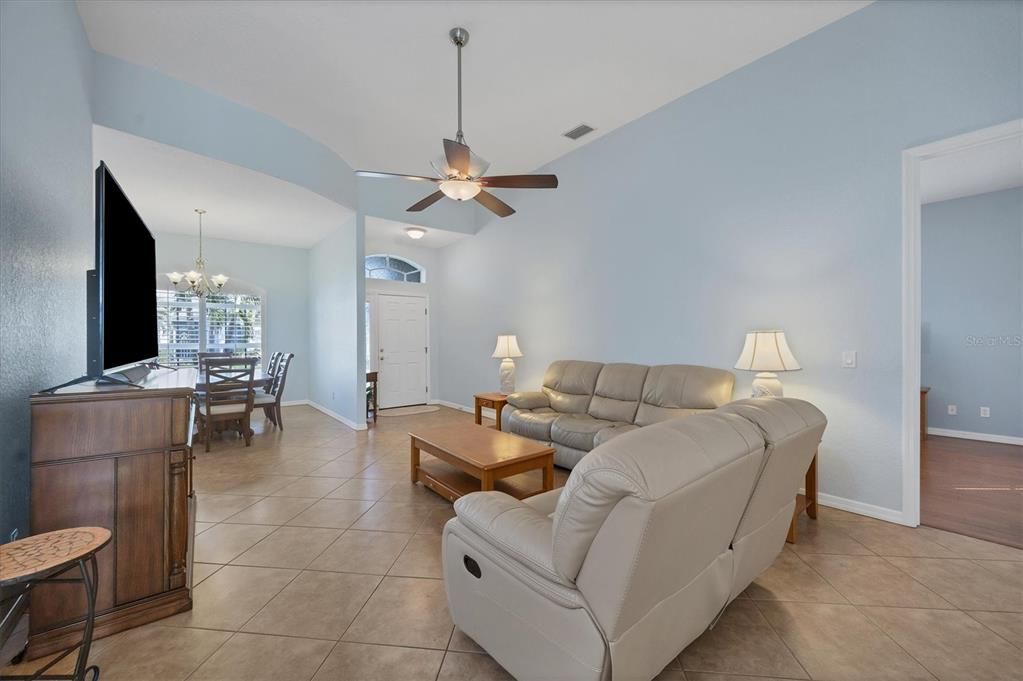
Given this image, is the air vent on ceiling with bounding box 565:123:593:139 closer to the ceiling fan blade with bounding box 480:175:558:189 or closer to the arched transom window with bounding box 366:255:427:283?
the ceiling fan blade with bounding box 480:175:558:189

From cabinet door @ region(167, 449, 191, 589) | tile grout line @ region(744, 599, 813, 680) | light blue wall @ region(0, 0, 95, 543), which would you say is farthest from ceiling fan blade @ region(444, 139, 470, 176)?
tile grout line @ region(744, 599, 813, 680)

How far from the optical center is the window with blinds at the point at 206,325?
629 cm

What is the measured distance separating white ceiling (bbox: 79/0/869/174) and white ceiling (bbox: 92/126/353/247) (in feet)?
2.14

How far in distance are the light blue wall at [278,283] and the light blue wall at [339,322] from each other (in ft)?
0.71

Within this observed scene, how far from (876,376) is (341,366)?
584 centimetres

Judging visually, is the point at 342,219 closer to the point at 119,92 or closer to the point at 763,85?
the point at 119,92

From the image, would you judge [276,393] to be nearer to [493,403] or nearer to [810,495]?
[493,403]

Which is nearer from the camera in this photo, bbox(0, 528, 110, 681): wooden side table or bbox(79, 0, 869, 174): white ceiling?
bbox(0, 528, 110, 681): wooden side table

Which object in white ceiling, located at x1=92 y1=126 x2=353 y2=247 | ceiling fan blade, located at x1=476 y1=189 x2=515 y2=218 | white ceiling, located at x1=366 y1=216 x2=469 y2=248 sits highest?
white ceiling, located at x1=366 y1=216 x2=469 y2=248

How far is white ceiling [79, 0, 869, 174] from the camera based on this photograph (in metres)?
2.80

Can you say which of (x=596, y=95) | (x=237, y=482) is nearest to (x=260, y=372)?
(x=237, y=482)

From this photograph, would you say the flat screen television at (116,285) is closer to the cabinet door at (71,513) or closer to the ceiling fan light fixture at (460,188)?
the cabinet door at (71,513)

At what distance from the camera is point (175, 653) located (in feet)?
5.17

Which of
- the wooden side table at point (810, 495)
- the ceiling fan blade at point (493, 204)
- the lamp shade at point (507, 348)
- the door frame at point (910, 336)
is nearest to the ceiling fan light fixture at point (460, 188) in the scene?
the ceiling fan blade at point (493, 204)
